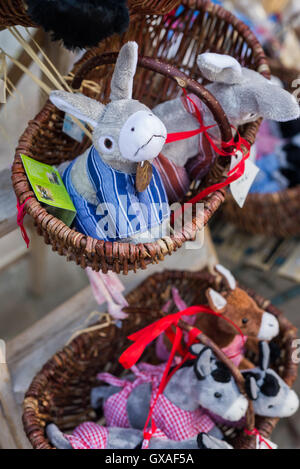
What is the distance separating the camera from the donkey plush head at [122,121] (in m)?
0.62

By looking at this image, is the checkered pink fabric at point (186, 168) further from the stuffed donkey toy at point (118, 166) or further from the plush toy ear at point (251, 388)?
the plush toy ear at point (251, 388)

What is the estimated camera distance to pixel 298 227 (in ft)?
4.39

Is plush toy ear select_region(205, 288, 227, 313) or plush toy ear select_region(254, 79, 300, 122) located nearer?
plush toy ear select_region(254, 79, 300, 122)

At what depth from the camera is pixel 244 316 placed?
93 cm

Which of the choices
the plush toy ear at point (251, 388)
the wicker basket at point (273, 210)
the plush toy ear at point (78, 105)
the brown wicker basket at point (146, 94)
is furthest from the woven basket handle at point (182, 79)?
the wicker basket at point (273, 210)

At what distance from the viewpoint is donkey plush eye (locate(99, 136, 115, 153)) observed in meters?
0.65

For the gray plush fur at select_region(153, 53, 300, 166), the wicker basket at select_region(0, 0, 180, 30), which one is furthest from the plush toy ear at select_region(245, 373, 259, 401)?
the wicker basket at select_region(0, 0, 180, 30)

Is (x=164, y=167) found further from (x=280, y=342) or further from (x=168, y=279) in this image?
(x=280, y=342)

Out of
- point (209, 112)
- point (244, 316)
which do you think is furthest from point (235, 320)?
point (209, 112)

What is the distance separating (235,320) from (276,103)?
425 millimetres

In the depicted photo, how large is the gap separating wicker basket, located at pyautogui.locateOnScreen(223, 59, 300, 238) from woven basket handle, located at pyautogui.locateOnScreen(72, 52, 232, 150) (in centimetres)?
52

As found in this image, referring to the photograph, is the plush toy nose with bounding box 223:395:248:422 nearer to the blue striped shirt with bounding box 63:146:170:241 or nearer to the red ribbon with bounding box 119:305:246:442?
the red ribbon with bounding box 119:305:246:442

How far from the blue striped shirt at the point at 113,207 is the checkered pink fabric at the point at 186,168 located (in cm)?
10

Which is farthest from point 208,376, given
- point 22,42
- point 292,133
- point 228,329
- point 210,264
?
point 292,133
